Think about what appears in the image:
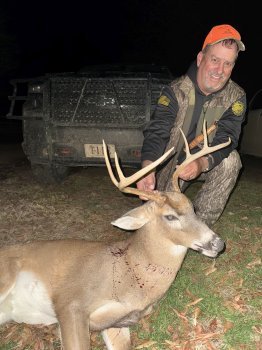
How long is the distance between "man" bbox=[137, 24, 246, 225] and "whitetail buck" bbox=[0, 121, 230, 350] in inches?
38.2

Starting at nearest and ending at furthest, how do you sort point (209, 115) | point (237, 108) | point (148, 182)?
point (148, 182) < point (237, 108) < point (209, 115)

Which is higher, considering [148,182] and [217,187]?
[148,182]

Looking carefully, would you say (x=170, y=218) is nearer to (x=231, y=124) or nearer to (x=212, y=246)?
(x=212, y=246)

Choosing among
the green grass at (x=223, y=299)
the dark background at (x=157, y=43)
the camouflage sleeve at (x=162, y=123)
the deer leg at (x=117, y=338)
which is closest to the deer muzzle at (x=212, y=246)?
the green grass at (x=223, y=299)

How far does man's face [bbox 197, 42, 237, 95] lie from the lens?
4477 mm

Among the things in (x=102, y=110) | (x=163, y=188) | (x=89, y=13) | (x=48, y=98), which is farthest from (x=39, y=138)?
(x=89, y=13)

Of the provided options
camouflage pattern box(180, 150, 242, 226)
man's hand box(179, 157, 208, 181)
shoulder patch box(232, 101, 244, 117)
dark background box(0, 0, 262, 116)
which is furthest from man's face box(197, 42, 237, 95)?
dark background box(0, 0, 262, 116)

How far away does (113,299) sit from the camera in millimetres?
3404

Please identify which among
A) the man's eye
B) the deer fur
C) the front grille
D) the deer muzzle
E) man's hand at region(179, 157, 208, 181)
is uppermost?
the front grille

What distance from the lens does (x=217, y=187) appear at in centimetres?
474

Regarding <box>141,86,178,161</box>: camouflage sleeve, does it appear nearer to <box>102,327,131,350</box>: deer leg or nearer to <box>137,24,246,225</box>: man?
<box>137,24,246,225</box>: man

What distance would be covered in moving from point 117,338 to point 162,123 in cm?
229

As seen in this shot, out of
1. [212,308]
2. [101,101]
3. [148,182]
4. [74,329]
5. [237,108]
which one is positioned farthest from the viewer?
[101,101]

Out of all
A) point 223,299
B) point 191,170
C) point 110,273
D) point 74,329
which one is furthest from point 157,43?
point 74,329
